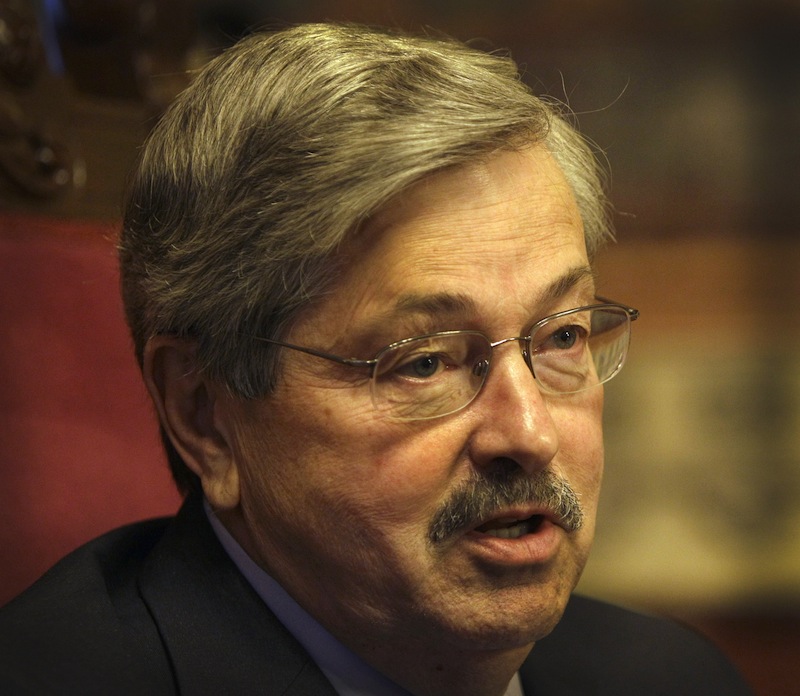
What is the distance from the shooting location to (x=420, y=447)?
3.95 feet

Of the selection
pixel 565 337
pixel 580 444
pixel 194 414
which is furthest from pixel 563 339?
pixel 194 414

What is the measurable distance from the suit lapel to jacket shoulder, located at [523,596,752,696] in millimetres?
465

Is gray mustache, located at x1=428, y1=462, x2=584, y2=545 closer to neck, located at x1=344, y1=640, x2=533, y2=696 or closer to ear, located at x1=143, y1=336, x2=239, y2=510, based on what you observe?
neck, located at x1=344, y1=640, x2=533, y2=696

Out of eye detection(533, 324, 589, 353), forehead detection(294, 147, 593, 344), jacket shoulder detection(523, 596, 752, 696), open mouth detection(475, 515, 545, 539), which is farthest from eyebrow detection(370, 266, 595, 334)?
jacket shoulder detection(523, 596, 752, 696)

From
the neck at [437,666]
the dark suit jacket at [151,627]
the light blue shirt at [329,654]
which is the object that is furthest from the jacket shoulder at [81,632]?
the neck at [437,666]

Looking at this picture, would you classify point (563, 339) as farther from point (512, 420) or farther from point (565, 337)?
point (512, 420)

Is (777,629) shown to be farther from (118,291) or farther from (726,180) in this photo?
(118,291)

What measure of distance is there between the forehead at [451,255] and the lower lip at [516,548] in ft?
0.86

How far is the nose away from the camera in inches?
46.9

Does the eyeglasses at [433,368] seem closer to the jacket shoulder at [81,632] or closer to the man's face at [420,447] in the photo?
the man's face at [420,447]

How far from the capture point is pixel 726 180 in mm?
3443

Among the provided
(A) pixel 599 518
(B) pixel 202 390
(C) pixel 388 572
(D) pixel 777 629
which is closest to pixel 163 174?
(B) pixel 202 390

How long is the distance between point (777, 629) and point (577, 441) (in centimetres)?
231

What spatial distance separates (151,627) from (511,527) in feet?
1.51
